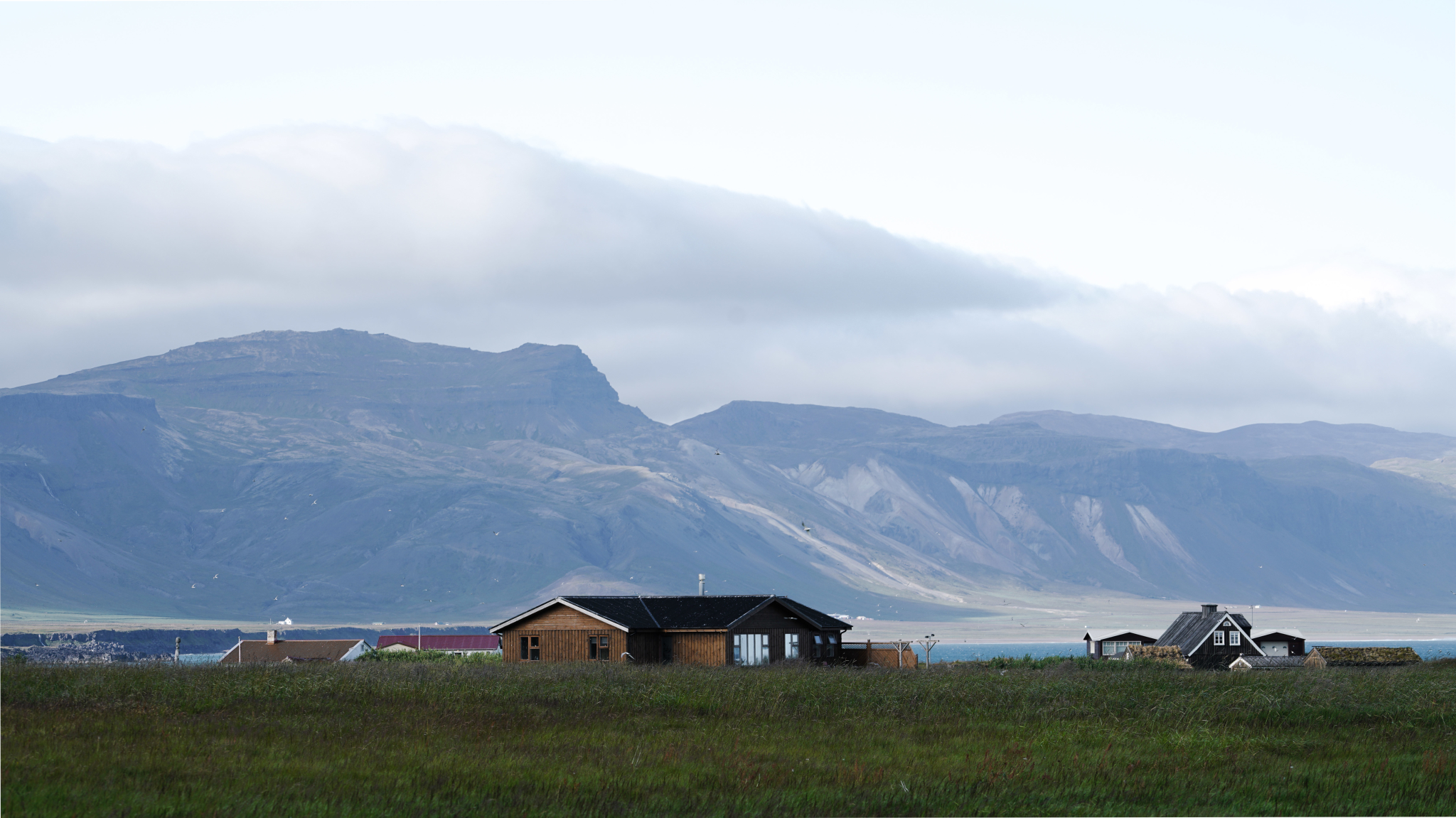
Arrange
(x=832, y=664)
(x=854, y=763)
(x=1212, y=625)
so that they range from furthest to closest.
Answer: (x=1212, y=625) < (x=832, y=664) < (x=854, y=763)

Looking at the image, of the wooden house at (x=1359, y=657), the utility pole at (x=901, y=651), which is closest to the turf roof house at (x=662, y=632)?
the utility pole at (x=901, y=651)

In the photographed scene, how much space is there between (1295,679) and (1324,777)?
20188mm

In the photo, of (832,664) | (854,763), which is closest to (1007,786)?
(854,763)

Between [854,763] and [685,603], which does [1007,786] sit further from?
[685,603]

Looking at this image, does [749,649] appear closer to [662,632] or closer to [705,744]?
[662,632]

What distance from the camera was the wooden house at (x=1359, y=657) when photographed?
72.7 metres

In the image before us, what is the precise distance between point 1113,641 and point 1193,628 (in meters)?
14.6

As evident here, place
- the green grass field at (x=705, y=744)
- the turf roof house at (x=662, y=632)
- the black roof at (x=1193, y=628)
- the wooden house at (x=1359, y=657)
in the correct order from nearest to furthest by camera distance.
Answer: the green grass field at (x=705, y=744)
the turf roof house at (x=662, y=632)
the wooden house at (x=1359, y=657)
the black roof at (x=1193, y=628)

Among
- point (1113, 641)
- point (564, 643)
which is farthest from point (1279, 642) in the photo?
point (564, 643)

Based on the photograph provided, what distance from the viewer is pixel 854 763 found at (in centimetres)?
2888

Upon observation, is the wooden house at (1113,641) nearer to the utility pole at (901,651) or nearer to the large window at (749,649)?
the utility pole at (901,651)

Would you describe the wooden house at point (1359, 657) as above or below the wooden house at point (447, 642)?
below

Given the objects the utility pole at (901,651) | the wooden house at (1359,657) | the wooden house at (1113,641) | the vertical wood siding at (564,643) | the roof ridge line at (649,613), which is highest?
the roof ridge line at (649,613)

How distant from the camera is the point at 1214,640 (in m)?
86.8
